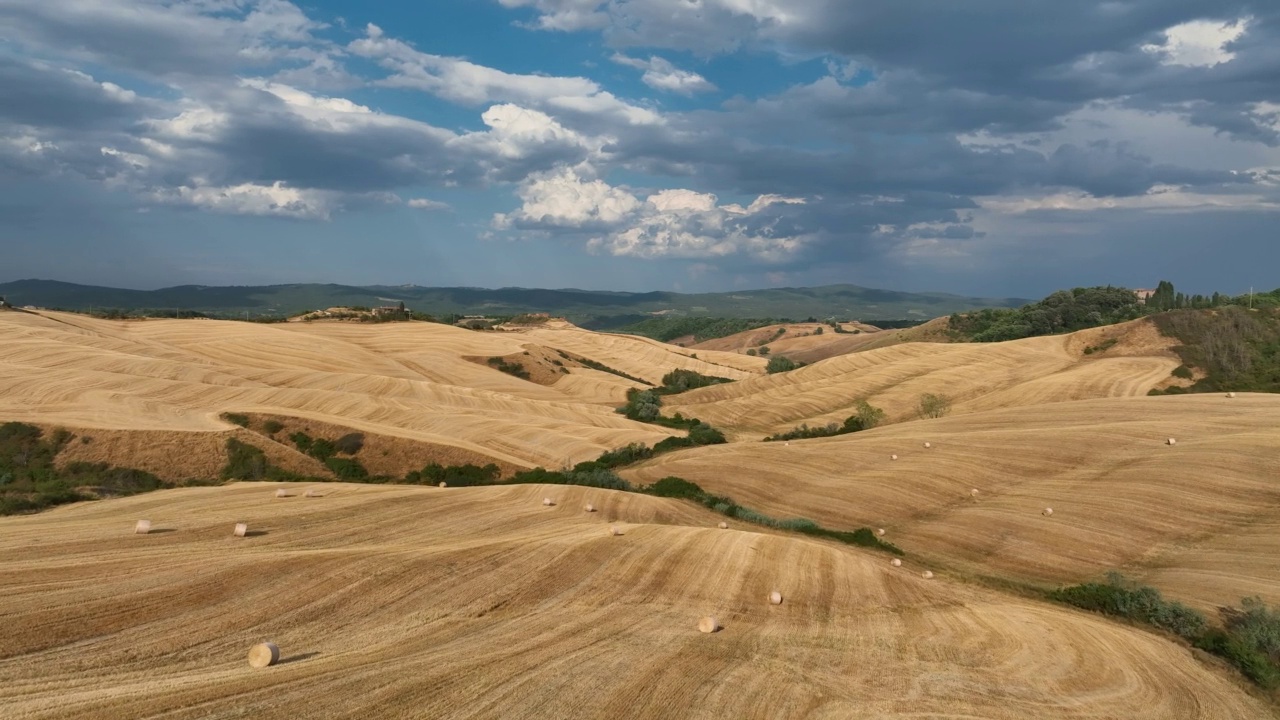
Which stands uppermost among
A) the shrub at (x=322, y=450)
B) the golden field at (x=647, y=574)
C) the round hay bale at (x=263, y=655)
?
the round hay bale at (x=263, y=655)

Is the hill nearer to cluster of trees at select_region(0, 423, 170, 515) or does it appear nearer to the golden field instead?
the golden field

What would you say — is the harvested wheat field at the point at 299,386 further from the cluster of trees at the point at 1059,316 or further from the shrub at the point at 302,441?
the cluster of trees at the point at 1059,316

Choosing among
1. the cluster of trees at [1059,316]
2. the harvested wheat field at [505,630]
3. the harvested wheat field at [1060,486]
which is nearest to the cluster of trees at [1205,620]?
the harvested wheat field at [505,630]

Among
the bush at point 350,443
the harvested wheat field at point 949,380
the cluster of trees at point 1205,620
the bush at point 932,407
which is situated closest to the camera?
the cluster of trees at point 1205,620

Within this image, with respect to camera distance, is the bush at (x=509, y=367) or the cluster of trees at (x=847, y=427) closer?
the cluster of trees at (x=847, y=427)

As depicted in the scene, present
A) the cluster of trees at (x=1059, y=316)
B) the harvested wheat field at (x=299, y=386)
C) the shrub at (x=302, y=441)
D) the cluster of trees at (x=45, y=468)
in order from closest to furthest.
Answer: the cluster of trees at (x=45, y=468)
the shrub at (x=302, y=441)
the harvested wheat field at (x=299, y=386)
the cluster of trees at (x=1059, y=316)

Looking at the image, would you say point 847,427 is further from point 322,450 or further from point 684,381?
point 684,381

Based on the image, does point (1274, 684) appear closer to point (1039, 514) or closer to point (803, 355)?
point (1039, 514)

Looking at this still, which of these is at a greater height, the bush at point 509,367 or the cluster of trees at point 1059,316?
the cluster of trees at point 1059,316
